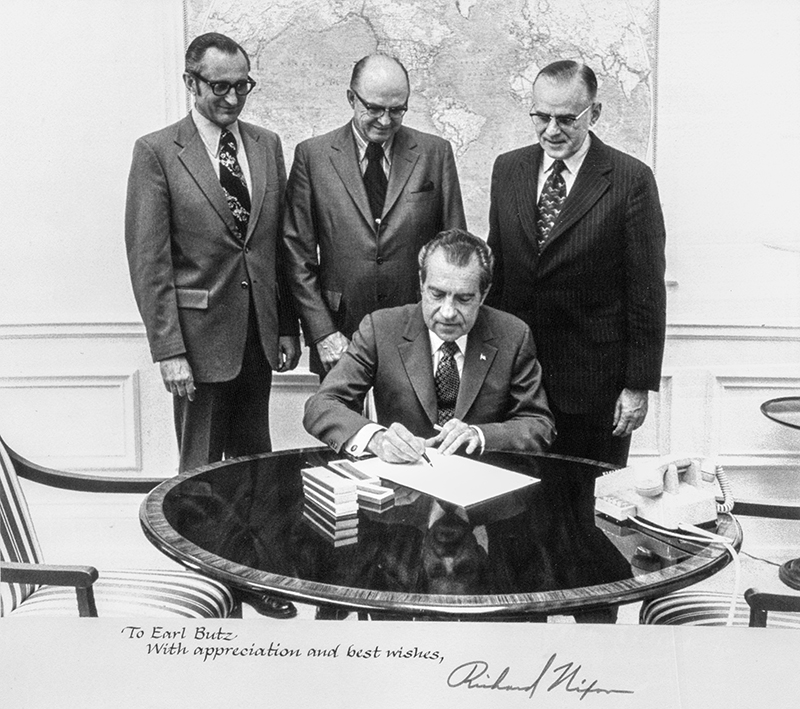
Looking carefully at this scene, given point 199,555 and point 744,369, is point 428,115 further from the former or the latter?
point 199,555

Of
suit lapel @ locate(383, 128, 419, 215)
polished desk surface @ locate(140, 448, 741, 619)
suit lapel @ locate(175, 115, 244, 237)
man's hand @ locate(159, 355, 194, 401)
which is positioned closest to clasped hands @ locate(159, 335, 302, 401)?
man's hand @ locate(159, 355, 194, 401)

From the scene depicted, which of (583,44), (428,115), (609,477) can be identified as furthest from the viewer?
(428,115)

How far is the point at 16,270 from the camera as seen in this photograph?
1862 mm

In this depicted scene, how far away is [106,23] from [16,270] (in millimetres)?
570

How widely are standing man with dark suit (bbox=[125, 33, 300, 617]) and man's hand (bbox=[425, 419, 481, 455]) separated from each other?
0.72 metres

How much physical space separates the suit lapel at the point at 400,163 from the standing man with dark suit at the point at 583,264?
25cm

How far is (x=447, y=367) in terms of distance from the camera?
214 cm

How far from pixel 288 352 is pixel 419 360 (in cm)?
56

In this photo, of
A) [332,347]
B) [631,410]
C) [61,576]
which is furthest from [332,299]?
[61,576]

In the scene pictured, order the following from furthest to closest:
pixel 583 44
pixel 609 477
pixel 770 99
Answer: pixel 583 44, pixel 770 99, pixel 609 477

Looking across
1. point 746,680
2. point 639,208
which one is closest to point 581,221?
point 639,208

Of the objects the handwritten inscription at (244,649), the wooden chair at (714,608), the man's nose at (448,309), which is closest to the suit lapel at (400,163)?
the man's nose at (448,309)

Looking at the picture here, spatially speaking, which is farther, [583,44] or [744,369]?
[583,44]

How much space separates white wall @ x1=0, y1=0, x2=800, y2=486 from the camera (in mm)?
1820
